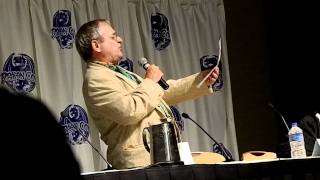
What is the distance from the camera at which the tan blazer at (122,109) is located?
7.70ft

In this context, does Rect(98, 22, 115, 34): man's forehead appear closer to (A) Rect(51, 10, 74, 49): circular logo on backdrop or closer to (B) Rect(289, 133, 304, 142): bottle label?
(B) Rect(289, 133, 304, 142): bottle label

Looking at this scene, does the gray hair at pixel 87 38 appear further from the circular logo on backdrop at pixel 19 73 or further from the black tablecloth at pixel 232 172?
the circular logo on backdrop at pixel 19 73

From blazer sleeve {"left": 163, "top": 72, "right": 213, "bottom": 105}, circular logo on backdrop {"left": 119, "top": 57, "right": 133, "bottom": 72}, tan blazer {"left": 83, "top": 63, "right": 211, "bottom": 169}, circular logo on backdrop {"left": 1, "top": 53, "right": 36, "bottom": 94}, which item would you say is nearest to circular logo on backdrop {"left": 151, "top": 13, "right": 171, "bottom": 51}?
circular logo on backdrop {"left": 119, "top": 57, "right": 133, "bottom": 72}

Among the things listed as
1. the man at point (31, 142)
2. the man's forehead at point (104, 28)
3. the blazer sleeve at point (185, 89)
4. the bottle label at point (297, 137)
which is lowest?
the bottle label at point (297, 137)

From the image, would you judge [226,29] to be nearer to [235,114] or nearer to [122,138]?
[235,114]

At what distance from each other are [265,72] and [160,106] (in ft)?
8.87

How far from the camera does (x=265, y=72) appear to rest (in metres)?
5.11

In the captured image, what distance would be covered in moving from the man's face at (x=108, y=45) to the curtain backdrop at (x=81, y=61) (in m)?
0.80

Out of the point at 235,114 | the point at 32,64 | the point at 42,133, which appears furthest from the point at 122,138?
the point at 235,114

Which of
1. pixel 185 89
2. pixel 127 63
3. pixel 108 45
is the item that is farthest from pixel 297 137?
pixel 127 63

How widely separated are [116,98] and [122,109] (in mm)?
58

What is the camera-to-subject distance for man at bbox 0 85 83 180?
0.46 m

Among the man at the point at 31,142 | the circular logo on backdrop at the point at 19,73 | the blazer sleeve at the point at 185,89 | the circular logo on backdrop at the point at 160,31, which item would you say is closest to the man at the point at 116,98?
the blazer sleeve at the point at 185,89

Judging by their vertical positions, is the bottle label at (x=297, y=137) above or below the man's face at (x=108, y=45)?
below
